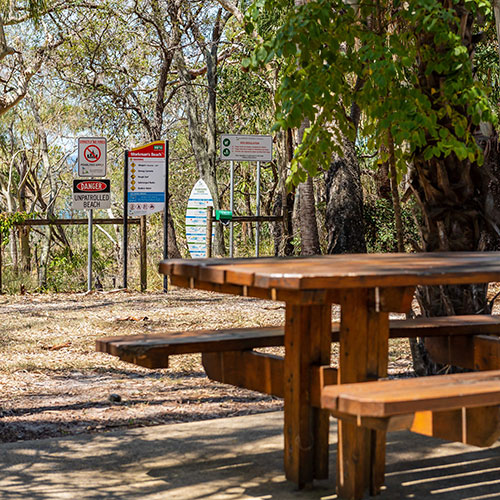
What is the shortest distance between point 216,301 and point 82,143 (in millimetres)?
3516

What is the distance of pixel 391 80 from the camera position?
5207mm

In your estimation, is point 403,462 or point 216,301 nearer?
point 403,462

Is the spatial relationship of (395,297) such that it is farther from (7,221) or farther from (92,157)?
(7,221)

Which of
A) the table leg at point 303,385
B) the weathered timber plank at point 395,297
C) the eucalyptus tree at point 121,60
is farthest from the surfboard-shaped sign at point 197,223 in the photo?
the weathered timber plank at point 395,297

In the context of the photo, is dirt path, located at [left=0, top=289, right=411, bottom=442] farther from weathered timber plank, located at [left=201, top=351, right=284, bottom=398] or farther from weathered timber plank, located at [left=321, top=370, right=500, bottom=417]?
weathered timber plank, located at [left=321, top=370, right=500, bottom=417]

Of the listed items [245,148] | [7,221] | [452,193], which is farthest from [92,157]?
[452,193]

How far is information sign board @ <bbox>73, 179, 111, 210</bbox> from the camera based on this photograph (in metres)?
13.4

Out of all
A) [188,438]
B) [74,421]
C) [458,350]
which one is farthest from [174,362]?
[458,350]

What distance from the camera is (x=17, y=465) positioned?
418cm

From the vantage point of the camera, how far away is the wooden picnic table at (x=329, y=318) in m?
3.11

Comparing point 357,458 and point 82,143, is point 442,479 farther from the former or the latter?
A: point 82,143

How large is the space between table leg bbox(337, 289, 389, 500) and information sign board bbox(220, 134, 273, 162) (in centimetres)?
1139

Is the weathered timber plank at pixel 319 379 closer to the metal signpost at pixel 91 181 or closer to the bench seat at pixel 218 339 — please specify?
the bench seat at pixel 218 339

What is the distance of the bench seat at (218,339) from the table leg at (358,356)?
2.62 feet
